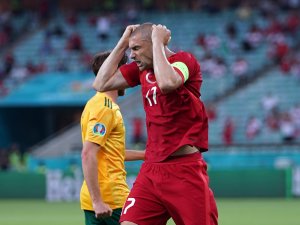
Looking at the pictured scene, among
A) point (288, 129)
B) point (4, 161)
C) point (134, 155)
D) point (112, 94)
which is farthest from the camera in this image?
point (4, 161)

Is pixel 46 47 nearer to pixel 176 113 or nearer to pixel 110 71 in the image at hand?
pixel 110 71

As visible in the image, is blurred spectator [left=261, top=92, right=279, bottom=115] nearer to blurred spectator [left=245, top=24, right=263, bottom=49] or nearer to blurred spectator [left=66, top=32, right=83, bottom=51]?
blurred spectator [left=245, top=24, right=263, bottom=49]

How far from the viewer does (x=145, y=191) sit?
791 centimetres

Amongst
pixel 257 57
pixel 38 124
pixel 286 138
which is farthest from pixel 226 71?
pixel 38 124

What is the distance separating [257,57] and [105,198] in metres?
26.7

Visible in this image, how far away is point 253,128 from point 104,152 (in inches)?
902

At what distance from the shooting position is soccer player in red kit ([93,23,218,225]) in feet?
25.5

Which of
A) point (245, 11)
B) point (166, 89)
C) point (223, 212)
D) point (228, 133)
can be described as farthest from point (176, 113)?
point (245, 11)

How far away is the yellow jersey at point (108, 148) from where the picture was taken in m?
8.45

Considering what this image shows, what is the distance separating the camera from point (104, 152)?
853 cm

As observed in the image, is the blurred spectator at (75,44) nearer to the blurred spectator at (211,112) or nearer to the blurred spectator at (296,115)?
the blurred spectator at (211,112)

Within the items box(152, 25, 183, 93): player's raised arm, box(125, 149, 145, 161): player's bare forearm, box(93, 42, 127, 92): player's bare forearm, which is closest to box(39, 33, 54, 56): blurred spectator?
box(125, 149, 145, 161): player's bare forearm

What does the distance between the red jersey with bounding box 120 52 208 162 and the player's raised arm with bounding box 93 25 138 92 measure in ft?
1.06

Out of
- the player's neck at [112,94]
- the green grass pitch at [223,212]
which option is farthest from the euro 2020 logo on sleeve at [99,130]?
the green grass pitch at [223,212]
